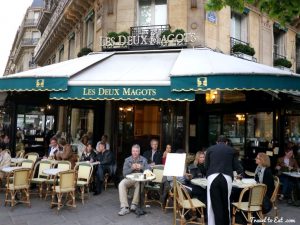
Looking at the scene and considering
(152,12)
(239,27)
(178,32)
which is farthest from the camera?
(239,27)

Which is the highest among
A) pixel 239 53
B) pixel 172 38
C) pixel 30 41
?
pixel 30 41

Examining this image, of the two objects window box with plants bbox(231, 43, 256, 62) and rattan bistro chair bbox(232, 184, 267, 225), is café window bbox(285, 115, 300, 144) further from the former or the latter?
rattan bistro chair bbox(232, 184, 267, 225)

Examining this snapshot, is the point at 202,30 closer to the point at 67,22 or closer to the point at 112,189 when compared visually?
the point at 112,189

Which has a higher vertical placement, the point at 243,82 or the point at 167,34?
the point at 167,34

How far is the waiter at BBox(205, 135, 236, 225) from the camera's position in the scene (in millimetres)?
5629

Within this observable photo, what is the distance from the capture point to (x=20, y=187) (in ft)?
23.9

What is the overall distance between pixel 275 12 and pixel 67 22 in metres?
12.2

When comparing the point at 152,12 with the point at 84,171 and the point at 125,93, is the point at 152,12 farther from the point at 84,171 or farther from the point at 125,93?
the point at 84,171

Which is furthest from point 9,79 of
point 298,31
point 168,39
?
point 298,31

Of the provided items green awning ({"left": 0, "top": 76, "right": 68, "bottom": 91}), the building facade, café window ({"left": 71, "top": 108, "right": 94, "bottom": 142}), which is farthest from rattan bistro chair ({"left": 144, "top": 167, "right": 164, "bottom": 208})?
café window ({"left": 71, "top": 108, "right": 94, "bottom": 142})

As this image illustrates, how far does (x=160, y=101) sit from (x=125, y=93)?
3.05m

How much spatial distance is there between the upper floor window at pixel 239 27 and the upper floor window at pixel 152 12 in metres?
Answer: 2.69

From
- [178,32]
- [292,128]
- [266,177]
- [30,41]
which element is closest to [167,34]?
[178,32]

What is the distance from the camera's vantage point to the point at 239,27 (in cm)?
1263
